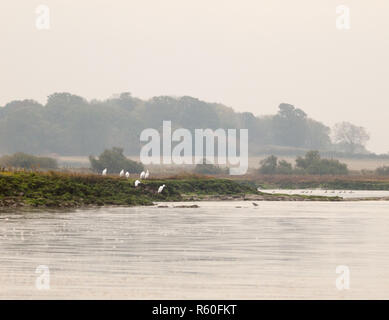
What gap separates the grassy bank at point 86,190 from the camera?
153ft

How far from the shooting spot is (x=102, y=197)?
171 feet

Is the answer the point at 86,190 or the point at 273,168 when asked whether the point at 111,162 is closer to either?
the point at 273,168

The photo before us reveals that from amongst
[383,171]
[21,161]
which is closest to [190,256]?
[21,161]

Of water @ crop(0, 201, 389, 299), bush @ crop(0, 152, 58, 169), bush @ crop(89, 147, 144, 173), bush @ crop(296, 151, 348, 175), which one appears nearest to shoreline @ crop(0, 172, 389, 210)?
water @ crop(0, 201, 389, 299)

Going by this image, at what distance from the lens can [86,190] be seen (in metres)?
52.2

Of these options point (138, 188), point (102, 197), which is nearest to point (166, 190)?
point (138, 188)

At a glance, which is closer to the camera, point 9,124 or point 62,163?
point 62,163

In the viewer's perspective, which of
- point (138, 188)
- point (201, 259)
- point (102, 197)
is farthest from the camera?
point (138, 188)

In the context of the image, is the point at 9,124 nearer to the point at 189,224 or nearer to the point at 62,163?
the point at 62,163

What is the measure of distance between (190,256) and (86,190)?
2901cm

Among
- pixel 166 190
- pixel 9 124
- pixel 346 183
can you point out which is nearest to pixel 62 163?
pixel 9 124

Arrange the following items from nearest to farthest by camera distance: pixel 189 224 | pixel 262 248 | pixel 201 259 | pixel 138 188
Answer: pixel 201 259
pixel 262 248
pixel 189 224
pixel 138 188

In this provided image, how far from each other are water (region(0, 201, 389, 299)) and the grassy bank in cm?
558

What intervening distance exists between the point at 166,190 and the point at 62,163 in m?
122
